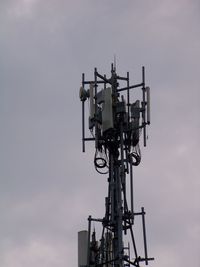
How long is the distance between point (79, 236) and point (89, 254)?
45.5 inches

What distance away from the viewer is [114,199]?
2895 centimetres

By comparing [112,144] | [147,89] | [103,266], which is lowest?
[103,266]

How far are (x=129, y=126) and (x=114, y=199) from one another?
2.94 m

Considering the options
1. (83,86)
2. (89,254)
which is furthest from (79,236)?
(83,86)

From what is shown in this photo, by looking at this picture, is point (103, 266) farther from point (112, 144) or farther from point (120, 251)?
point (112, 144)

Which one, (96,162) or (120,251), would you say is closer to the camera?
(120,251)

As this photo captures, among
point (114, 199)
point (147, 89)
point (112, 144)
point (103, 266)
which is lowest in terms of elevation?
point (103, 266)

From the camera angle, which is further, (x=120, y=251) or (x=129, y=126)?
(x=129, y=126)

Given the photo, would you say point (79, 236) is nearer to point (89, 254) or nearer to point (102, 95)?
point (89, 254)

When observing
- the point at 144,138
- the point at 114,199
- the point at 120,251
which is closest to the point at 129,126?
the point at 144,138

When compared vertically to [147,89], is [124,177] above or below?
below

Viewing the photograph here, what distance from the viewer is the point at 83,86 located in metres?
30.6

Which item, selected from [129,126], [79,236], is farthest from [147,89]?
[79,236]

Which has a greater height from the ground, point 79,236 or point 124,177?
point 124,177
